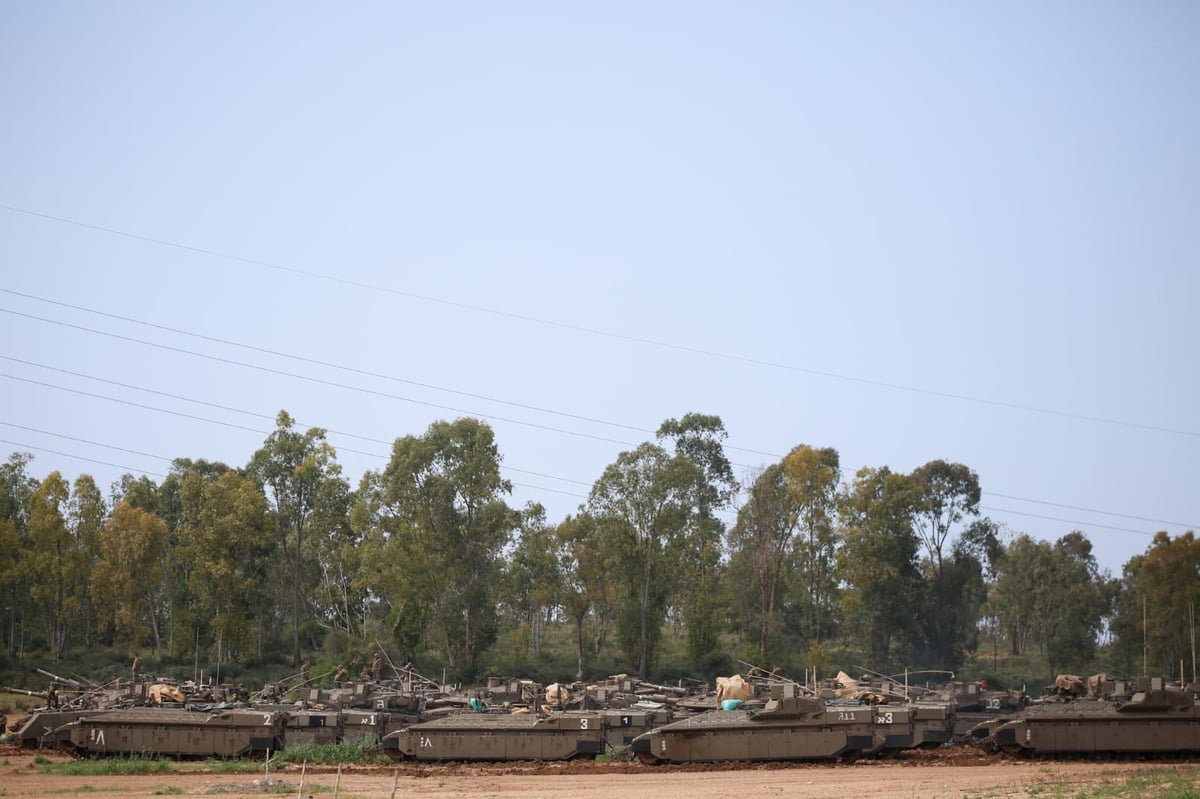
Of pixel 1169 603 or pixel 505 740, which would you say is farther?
pixel 1169 603

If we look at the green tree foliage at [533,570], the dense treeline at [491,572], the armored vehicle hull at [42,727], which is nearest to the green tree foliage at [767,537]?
the dense treeline at [491,572]

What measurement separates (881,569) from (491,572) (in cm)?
2405

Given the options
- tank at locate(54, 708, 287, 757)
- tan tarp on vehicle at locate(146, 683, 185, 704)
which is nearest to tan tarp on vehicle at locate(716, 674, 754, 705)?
tank at locate(54, 708, 287, 757)

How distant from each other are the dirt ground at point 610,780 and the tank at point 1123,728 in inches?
33.2

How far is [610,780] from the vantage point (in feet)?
108

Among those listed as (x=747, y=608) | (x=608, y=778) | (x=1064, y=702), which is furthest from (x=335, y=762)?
(x=747, y=608)

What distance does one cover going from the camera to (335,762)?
37688 mm

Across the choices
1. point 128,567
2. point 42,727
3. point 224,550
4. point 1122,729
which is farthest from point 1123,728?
point 128,567

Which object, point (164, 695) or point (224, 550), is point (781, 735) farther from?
point (224, 550)

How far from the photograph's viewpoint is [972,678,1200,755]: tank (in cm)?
3494

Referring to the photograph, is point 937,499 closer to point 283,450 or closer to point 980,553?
point 980,553

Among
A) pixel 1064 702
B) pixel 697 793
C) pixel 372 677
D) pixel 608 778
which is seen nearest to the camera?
pixel 697 793

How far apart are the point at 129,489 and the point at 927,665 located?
54.8 metres

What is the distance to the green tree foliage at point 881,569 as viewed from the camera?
77.2 m
